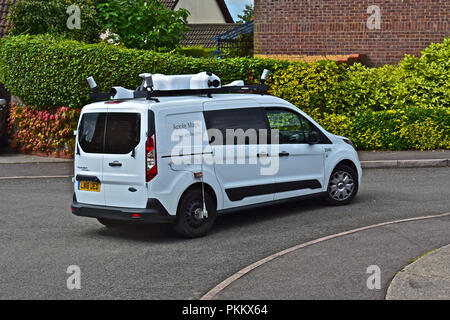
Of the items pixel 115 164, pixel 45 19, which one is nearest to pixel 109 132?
pixel 115 164

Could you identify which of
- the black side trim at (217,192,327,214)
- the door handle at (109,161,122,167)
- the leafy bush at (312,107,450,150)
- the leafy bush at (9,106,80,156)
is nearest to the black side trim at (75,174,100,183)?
the door handle at (109,161,122,167)

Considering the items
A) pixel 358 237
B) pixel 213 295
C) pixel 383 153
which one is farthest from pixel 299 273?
pixel 383 153

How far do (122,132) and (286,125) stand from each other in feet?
8.61

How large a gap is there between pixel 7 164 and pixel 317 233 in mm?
10067

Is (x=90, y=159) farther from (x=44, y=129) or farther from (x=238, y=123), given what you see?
(x=44, y=129)

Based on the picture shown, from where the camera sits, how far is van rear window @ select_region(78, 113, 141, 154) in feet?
28.2

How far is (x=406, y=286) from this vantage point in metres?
6.36

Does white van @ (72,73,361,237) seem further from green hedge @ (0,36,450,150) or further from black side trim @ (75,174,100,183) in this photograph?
green hedge @ (0,36,450,150)

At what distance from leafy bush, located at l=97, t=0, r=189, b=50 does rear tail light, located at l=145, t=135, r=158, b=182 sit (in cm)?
1239

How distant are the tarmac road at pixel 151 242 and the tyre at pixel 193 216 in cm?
13

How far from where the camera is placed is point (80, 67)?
1681cm

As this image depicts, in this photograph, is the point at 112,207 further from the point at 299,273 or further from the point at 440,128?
the point at 440,128
